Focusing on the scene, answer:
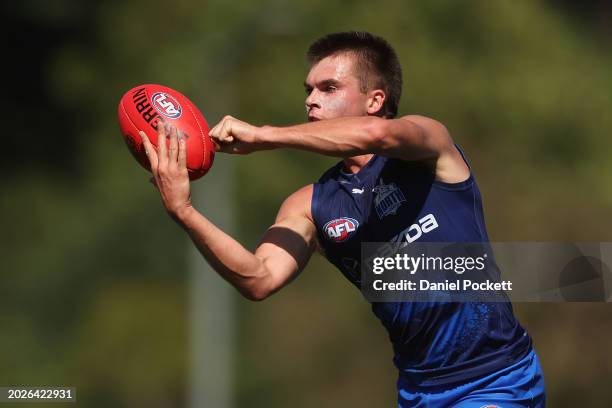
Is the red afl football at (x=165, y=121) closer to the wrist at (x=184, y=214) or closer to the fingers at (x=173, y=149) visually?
the fingers at (x=173, y=149)

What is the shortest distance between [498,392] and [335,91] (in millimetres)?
1811

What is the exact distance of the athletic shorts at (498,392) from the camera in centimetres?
546

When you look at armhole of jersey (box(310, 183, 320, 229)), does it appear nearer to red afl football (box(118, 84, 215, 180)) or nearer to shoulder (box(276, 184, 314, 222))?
shoulder (box(276, 184, 314, 222))

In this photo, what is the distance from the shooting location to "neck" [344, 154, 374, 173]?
5945 mm

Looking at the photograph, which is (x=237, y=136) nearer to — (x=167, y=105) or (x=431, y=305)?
(x=167, y=105)

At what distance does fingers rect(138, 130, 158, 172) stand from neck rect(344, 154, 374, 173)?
4.06 ft

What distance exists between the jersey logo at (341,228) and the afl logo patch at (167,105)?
103 centimetres

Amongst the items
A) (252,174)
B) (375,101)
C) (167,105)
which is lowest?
(167,105)

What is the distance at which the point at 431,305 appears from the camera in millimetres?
5551

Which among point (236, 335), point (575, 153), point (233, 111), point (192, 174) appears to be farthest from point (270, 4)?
point (192, 174)

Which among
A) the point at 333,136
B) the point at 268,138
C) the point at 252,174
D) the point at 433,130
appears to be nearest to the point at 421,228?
the point at 433,130

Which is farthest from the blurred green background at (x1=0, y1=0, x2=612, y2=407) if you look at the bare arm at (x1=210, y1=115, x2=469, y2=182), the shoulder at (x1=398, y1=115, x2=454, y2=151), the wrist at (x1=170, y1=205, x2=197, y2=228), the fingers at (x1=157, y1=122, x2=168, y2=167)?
the fingers at (x1=157, y1=122, x2=168, y2=167)

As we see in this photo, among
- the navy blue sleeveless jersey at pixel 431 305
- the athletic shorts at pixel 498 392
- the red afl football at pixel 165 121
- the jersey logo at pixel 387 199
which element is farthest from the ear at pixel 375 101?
the athletic shorts at pixel 498 392

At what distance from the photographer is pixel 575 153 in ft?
59.8
